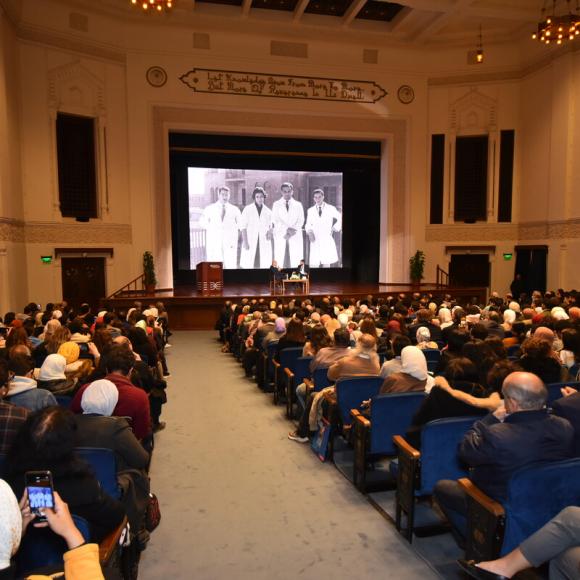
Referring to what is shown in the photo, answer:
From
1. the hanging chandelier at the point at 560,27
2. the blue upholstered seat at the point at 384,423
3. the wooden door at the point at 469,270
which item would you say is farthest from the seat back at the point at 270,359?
the wooden door at the point at 469,270

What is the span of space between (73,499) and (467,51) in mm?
18352

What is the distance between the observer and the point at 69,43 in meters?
13.5

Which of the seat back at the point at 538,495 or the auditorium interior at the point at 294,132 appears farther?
the auditorium interior at the point at 294,132

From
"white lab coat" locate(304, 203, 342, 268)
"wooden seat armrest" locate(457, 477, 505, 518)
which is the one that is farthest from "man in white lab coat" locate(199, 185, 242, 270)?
"wooden seat armrest" locate(457, 477, 505, 518)

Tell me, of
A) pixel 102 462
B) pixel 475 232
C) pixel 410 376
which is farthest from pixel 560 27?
pixel 102 462

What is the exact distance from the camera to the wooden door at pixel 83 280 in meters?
14.1

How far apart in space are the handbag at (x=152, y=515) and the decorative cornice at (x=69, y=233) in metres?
10.8

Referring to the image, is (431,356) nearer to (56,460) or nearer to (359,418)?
(359,418)

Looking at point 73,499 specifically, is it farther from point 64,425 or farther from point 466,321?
point 466,321

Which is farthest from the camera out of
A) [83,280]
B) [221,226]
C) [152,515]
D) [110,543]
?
[221,226]

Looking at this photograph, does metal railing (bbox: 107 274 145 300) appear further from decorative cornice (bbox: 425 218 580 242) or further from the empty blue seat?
the empty blue seat

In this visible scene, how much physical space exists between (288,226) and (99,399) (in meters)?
14.7

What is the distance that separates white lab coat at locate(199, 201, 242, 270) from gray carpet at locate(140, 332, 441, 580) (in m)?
11.6

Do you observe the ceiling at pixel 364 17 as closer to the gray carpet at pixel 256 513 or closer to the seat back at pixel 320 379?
the seat back at pixel 320 379
